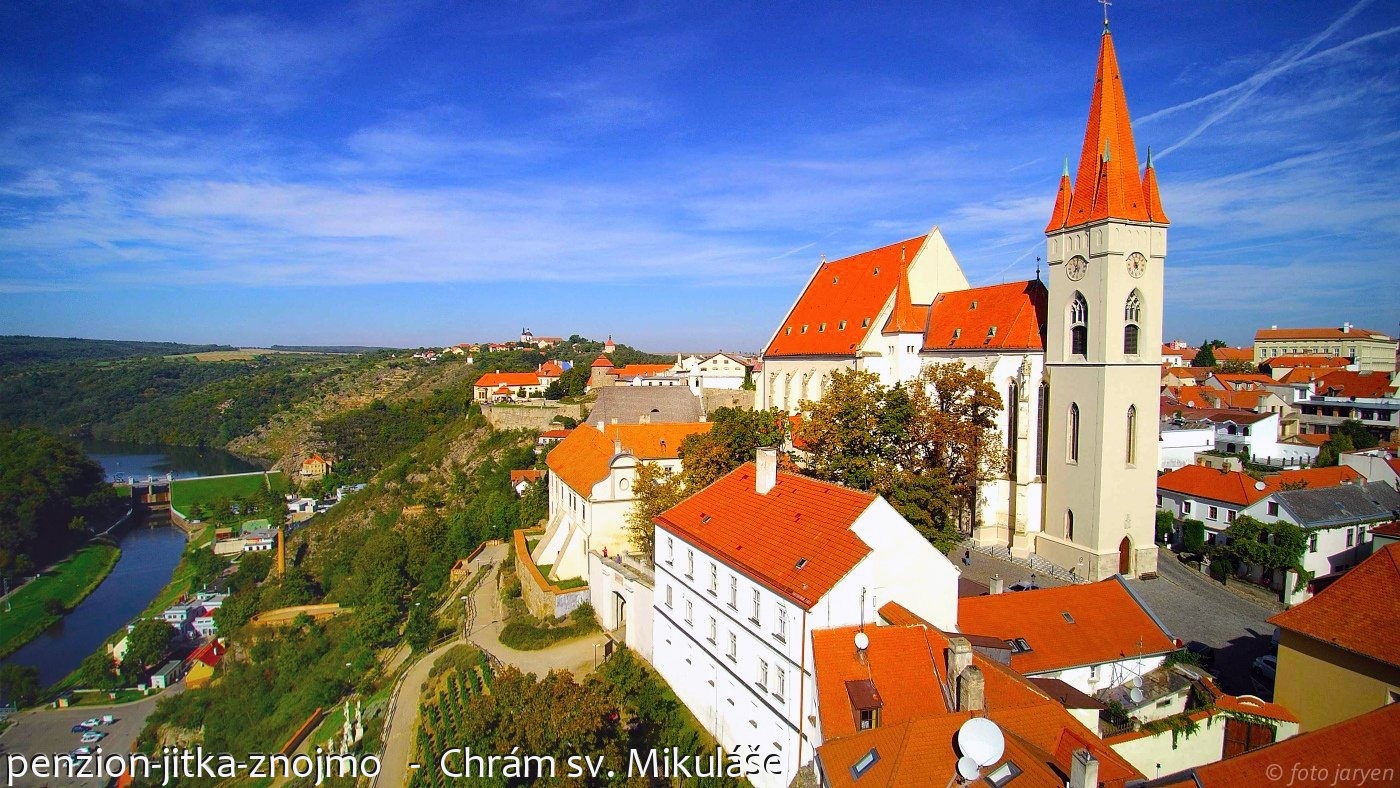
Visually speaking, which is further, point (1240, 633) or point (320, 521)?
point (320, 521)

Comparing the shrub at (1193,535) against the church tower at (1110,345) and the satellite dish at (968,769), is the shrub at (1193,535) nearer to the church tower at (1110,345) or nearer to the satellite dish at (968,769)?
the church tower at (1110,345)

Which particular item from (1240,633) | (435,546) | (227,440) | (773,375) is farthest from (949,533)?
(227,440)

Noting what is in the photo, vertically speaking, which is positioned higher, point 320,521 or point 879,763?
point 879,763

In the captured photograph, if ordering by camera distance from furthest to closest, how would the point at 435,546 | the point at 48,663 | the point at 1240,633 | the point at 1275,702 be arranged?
the point at 435,546, the point at 48,663, the point at 1240,633, the point at 1275,702

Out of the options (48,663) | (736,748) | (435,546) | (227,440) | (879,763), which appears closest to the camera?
(879,763)

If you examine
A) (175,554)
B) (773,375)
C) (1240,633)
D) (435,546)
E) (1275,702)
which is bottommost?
(175,554)

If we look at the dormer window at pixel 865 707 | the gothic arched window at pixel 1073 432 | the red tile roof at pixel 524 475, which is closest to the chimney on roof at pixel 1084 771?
the dormer window at pixel 865 707

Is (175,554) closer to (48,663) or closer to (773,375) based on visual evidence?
(48,663)

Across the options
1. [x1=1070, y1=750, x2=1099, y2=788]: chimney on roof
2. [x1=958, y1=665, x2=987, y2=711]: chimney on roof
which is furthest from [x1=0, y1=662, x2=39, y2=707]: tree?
[x1=1070, y1=750, x2=1099, y2=788]: chimney on roof
